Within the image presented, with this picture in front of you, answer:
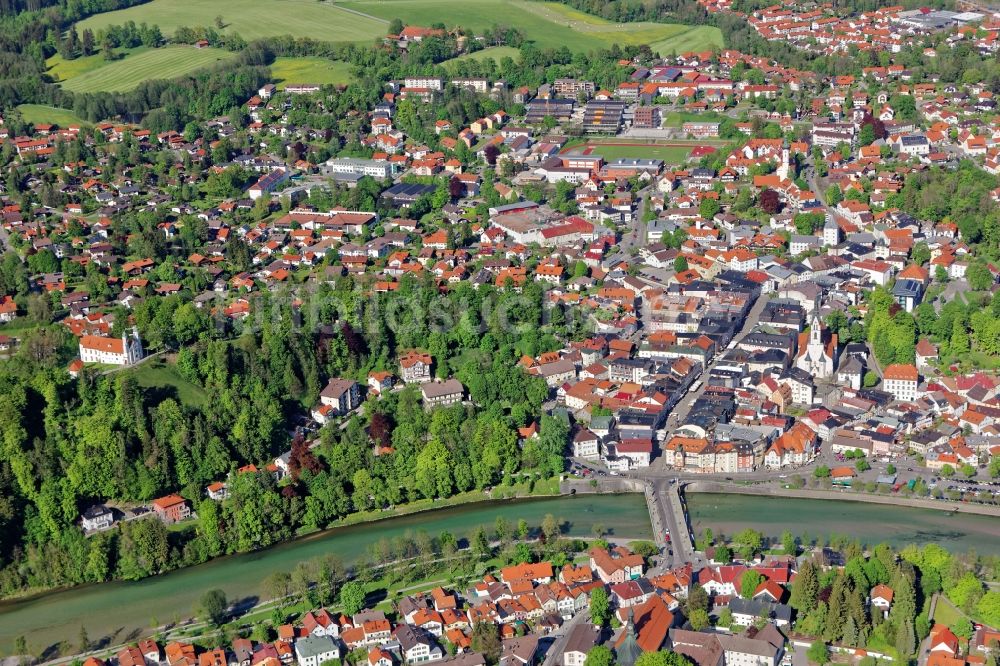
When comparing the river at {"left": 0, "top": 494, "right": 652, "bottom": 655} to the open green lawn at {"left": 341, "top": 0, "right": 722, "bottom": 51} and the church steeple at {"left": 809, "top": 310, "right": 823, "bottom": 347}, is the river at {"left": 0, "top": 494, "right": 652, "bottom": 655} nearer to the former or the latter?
the church steeple at {"left": 809, "top": 310, "right": 823, "bottom": 347}

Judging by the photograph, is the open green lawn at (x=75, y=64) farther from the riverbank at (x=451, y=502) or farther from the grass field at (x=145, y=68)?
the riverbank at (x=451, y=502)

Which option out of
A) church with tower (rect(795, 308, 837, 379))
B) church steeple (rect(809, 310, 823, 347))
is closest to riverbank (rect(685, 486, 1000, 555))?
church with tower (rect(795, 308, 837, 379))

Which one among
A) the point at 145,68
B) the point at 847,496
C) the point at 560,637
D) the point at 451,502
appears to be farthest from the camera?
the point at 145,68

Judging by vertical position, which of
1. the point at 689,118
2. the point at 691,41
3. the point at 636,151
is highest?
the point at 691,41

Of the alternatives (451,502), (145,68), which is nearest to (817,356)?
(451,502)

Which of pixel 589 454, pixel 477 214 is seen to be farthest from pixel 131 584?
pixel 477 214

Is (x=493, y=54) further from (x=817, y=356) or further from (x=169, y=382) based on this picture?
(x=169, y=382)
